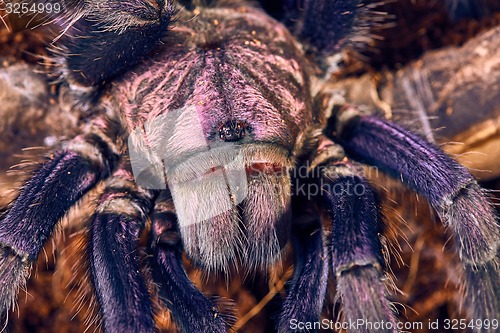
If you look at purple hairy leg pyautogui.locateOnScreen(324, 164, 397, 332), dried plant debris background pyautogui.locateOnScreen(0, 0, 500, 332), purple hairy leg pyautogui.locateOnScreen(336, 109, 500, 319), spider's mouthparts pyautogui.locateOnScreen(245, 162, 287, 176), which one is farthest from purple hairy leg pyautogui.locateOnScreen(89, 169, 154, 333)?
purple hairy leg pyautogui.locateOnScreen(336, 109, 500, 319)

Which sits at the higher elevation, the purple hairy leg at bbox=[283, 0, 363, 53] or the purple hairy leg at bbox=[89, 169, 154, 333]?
the purple hairy leg at bbox=[283, 0, 363, 53]

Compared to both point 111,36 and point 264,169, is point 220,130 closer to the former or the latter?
point 264,169

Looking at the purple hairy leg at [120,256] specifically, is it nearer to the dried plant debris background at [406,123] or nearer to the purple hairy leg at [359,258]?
the dried plant debris background at [406,123]

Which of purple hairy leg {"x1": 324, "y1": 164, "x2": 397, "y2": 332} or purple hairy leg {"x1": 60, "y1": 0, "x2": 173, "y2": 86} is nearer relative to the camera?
purple hairy leg {"x1": 324, "y1": 164, "x2": 397, "y2": 332}

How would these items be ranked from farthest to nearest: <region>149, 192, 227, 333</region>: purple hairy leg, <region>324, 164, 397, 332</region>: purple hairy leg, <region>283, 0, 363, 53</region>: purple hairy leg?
<region>283, 0, 363, 53</region>: purple hairy leg, <region>149, 192, 227, 333</region>: purple hairy leg, <region>324, 164, 397, 332</region>: purple hairy leg

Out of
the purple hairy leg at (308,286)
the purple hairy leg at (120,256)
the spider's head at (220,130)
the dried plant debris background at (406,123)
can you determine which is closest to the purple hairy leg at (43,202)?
the purple hairy leg at (120,256)

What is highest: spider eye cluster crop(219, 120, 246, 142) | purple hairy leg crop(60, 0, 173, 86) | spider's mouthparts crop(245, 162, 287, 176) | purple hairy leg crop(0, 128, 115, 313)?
purple hairy leg crop(60, 0, 173, 86)

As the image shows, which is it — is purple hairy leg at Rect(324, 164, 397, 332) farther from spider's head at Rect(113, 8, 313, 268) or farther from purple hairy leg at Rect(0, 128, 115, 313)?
purple hairy leg at Rect(0, 128, 115, 313)

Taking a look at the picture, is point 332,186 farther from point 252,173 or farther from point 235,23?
point 235,23

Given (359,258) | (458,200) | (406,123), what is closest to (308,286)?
(359,258)
